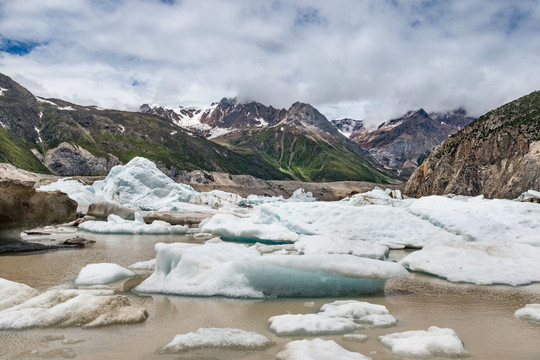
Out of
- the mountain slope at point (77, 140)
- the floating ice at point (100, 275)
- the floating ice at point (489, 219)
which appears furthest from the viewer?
→ the mountain slope at point (77, 140)

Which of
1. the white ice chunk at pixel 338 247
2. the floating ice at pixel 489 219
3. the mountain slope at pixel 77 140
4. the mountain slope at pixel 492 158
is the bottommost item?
the white ice chunk at pixel 338 247

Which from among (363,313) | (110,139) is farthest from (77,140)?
(363,313)

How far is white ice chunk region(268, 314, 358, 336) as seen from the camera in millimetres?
7441

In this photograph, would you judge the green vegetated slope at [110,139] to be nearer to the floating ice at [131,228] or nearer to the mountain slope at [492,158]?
the mountain slope at [492,158]

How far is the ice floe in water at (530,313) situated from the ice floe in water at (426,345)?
10.5ft

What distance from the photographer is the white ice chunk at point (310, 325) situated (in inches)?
293

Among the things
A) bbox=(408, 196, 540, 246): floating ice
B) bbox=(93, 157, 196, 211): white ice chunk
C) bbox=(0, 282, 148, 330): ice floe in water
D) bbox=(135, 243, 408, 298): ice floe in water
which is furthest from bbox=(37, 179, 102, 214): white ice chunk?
bbox=(0, 282, 148, 330): ice floe in water

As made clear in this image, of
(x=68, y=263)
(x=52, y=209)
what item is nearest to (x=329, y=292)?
(x=68, y=263)

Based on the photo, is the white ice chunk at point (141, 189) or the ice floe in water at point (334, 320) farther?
the white ice chunk at point (141, 189)

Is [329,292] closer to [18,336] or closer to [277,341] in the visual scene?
[277,341]

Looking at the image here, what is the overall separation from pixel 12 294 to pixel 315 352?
732 centimetres

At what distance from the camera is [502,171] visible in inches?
2594

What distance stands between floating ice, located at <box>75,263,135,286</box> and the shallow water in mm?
692

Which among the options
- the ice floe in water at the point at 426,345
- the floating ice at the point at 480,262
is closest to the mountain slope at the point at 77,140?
the floating ice at the point at 480,262
